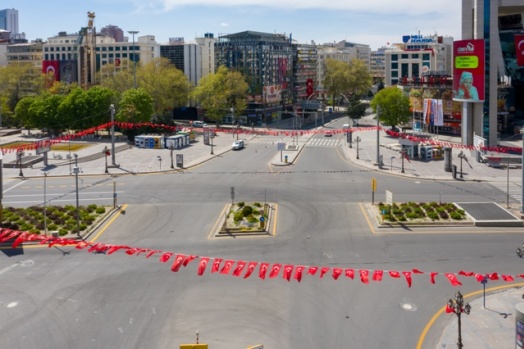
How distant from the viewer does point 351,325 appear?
27234mm

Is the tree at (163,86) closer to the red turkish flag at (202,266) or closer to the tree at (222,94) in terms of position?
the tree at (222,94)

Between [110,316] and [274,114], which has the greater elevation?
[274,114]

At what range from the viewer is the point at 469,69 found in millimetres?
84062

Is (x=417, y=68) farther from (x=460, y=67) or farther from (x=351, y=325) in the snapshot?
(x=351, y=325)

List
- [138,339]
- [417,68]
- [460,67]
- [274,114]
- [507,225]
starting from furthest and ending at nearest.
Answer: [417,68], [274,114], [460,67], [507,225], [138,339]

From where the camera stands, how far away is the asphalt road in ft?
86.9

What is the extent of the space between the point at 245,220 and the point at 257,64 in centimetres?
9241

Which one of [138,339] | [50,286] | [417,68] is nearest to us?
[138,339]

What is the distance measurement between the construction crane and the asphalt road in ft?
312

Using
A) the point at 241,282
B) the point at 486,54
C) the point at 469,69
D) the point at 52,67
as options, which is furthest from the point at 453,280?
the point at 52,67

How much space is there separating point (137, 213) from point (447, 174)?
3640 cm

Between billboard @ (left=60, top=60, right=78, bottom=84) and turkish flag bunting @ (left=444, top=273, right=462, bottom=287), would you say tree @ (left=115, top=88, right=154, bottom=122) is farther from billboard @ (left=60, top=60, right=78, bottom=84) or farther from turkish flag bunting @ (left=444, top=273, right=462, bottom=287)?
turkish flag bunting @ (left=444, top=273, right=462, bottom=287)

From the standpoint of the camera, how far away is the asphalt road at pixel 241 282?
26.5 metres

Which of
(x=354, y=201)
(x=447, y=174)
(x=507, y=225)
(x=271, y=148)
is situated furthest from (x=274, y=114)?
(x=507, y=225)
